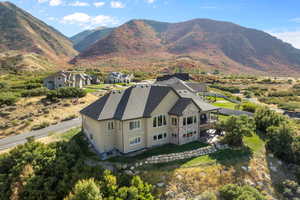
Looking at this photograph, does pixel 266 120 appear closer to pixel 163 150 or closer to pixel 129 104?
pixel 163 150

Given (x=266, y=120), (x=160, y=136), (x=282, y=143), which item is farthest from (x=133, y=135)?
(x=266, y=120)

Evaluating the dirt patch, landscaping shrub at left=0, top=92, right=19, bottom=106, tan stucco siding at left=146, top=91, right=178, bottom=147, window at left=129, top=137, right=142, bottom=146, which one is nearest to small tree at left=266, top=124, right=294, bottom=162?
tan stucco siding at left=146, top=91, right=178, bottom=147

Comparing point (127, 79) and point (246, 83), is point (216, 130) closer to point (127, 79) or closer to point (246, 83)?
point (127, 79)

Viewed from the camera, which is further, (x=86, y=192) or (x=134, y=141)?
(x=134, y=141)

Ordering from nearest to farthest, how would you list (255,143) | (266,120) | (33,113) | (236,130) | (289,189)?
(289,189) → (236,130) → (255,143) → (266,120) → (33,113)

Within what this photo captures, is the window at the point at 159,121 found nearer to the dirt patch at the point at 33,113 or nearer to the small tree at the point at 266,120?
the small tree at the point at 266,120

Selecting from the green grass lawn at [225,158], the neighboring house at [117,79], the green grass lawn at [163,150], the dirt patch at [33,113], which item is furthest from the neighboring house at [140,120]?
the neighboring house at [117,79]

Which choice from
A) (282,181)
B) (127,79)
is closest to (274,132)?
(282,181)

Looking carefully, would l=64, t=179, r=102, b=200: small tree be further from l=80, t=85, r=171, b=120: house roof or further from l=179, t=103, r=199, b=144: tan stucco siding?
l=179, t=103, r=199, b=144: tan stucco siding
